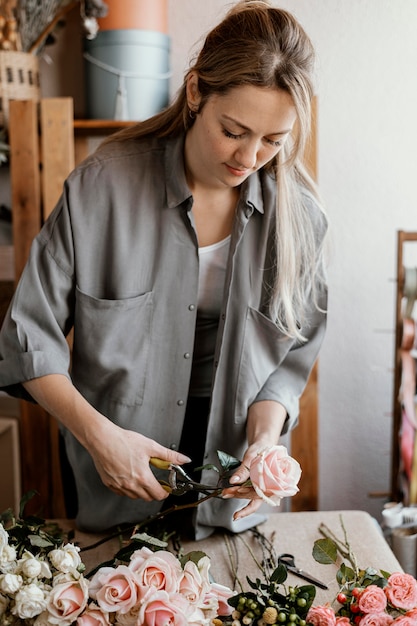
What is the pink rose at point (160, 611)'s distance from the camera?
0.82 metres

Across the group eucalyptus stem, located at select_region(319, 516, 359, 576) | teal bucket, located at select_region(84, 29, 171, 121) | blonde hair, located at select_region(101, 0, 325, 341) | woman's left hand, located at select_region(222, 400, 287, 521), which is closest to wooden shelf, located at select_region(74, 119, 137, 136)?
teal bucket, located at select_region(84, 29, 171, 121)

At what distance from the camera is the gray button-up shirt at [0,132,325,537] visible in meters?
1.28

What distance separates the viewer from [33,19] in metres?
1.90

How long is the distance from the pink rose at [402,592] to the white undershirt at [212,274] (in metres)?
0.61

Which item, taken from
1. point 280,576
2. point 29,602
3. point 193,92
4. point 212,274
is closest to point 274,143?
point 193,92

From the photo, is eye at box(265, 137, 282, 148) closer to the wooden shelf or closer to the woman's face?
the woman's face

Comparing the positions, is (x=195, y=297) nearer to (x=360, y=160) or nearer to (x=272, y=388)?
(x=272, y=388)

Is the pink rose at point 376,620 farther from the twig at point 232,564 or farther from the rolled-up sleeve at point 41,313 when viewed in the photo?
the rolled-up sleeve at point 41,313

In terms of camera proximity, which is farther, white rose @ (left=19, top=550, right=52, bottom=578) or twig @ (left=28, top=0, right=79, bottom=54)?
twig @ (left=28, top=0, right=79, bottom=54)

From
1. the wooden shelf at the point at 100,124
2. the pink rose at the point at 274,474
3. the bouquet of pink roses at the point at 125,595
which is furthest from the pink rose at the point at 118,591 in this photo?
the wooden shelf at the point at 100,124

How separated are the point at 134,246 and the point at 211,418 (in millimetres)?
338

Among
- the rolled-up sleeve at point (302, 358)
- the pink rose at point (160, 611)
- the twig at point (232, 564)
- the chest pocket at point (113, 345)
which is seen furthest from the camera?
the rolled-up sleeve at point (302, 358)

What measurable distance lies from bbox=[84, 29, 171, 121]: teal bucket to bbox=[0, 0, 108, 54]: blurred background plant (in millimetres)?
54

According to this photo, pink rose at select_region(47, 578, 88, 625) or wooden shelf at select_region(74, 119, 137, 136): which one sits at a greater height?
wooden shelf at select_region(74, 119, 137, 136)
